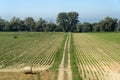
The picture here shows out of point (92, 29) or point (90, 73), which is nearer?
point (90, 73)

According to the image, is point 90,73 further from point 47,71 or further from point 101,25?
point 101,25

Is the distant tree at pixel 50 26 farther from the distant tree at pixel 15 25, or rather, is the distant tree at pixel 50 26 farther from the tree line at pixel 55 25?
the distant tree at pixel 15 25

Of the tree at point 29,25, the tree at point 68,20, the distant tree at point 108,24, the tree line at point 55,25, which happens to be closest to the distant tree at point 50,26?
the tree line at point 55,25

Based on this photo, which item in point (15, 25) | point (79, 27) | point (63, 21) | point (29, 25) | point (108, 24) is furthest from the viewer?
point (63, 21)

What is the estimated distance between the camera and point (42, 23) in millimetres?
157500

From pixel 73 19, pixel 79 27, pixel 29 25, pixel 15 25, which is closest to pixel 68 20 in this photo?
pixel 73 19

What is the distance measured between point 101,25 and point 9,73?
134645mm

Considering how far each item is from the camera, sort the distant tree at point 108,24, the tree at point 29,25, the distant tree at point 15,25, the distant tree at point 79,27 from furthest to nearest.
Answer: the distant tree at point 79,27, the tree at point 29,25, the distant tree at point 108,24, the distant tree at point 15,25

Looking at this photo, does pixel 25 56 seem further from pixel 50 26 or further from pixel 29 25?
pixel 29 25

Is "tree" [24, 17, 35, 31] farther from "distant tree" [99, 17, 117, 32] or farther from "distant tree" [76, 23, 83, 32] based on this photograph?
"distant tree" [99, 17, 117, 32]

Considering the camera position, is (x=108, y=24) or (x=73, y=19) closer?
(x=108, y=24)

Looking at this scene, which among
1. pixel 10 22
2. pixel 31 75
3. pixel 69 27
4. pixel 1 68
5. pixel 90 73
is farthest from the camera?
pixel 69 27

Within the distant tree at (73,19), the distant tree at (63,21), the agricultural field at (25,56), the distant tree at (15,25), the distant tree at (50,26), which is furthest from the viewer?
the distant tree at (73,19)

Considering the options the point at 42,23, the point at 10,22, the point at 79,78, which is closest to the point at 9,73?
the point at 79,78
